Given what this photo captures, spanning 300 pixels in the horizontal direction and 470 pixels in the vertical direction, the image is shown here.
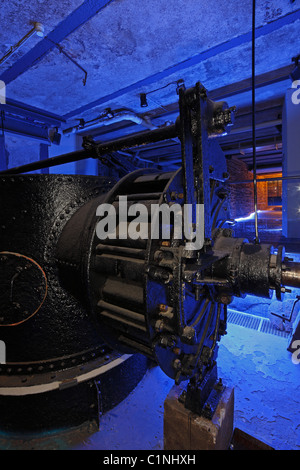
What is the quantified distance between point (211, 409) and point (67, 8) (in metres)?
3.90

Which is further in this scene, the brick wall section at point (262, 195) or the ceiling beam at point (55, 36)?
the brick wall section at point (262, 195)

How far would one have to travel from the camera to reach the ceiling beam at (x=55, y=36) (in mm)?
2357

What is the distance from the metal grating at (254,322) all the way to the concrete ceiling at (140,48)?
160 inches

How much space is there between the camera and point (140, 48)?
296 centimetres

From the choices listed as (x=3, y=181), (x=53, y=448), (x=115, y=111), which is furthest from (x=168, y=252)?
(x=115, y=111)

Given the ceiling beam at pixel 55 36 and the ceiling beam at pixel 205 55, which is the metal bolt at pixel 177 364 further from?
the ceiling beam at pixel 205 55

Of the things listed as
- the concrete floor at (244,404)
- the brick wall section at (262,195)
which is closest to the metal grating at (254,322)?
the concrete floor at (244,404)

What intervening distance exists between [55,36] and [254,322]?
502 centimetres

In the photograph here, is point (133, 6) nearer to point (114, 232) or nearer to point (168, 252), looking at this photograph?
point (114, 232)

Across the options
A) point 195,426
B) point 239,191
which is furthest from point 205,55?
point 239,191

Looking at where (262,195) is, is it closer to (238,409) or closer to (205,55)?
(205,55)

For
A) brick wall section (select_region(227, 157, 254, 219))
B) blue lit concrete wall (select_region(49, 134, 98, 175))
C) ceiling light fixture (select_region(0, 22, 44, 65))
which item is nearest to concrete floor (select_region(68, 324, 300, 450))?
ceiling light fixture (select_region(0, 22, 44, 65))

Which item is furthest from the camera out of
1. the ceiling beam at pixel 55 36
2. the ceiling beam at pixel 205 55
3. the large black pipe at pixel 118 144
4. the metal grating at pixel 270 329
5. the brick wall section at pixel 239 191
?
the brick wall section at pixel 239 191

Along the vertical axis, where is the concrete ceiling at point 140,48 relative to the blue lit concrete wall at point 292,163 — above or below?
above
